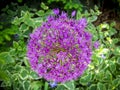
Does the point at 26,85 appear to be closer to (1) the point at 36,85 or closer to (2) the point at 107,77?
(1) the point at 36,85

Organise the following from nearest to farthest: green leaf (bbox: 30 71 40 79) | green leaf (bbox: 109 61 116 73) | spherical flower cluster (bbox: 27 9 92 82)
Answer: spherical flower cluster (bbox: 27 9 92 82), green leaf (bbox: 30 71 40 79), green leaf (bbox: 109 61 116 73)

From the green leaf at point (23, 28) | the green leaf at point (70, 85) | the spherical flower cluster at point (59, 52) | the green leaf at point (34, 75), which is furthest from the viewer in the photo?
the green leaf at point (23, 28)

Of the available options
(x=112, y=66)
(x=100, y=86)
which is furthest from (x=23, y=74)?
(x=112, y=66)

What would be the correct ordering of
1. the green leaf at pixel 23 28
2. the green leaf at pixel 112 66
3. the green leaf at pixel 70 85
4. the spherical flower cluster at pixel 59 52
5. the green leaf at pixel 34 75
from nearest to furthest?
the spherical flower cluster at pixel 59 52, the green leaf at pixel 70 85, the green leaf at pixel 34 75, the green leaf at pixel 112 66, the green leaf at pixel 23 28

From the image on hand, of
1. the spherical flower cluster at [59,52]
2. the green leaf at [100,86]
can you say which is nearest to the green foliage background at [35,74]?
the green leaf at [100,86]

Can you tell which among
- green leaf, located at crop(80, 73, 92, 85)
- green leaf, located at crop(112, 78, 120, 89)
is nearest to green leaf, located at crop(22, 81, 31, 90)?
green leaf, located at crop(80, 73, 92, 85)

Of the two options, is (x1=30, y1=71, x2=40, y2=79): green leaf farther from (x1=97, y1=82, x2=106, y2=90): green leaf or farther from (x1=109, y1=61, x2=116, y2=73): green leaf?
(x1=109, y1=61, x2=116, y2=73): green leaf

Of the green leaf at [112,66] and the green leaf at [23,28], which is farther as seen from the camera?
the green leaf at [23,28]

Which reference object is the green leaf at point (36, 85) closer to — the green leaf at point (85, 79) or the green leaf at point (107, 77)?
the green leaf at point (85, 79)
